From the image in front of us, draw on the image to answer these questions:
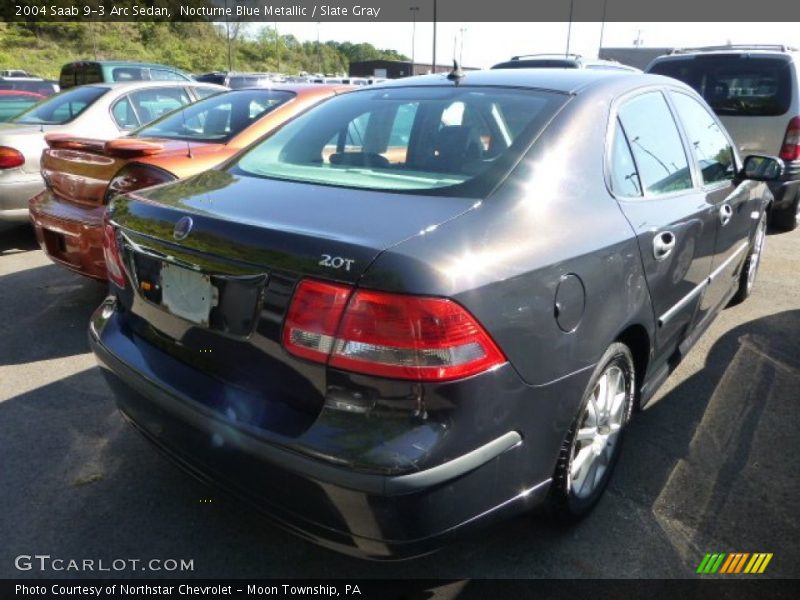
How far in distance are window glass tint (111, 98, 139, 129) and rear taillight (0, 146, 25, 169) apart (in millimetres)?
995

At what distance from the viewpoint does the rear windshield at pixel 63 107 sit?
609cm

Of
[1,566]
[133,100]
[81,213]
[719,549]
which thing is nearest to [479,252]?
[719,549]

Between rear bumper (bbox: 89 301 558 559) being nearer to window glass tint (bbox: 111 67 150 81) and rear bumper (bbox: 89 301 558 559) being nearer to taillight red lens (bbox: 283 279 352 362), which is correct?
taillight red lens (bbox: 283 279 352 362)

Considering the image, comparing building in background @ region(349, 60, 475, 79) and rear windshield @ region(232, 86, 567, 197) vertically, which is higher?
building in background @ region(349, 60, 475, 79)

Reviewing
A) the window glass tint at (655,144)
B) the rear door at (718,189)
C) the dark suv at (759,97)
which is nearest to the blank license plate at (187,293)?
the window glass tint at (655,144)

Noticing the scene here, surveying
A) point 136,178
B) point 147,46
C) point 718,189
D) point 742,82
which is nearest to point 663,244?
point 718,189

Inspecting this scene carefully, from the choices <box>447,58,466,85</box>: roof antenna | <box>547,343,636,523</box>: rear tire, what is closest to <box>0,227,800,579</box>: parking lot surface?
<box>547,343,636,523</box>: rear tire

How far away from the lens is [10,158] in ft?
17.9

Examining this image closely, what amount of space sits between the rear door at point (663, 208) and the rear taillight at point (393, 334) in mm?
990

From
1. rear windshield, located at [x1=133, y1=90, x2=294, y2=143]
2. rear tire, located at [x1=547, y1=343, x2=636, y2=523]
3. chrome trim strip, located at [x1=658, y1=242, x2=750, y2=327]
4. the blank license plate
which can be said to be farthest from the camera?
rear windshield, located at [x1=133, y1=90, x2=294, y2=143]

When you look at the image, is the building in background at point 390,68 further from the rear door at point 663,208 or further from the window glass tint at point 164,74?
the rear door at point 663,208

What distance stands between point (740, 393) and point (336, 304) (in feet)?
8.97

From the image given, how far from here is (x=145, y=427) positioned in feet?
6.89

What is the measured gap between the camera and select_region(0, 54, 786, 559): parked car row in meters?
1.54
